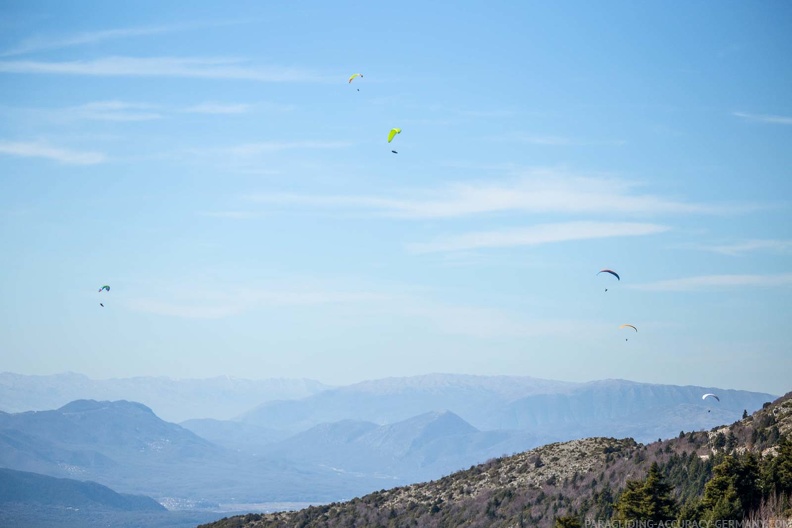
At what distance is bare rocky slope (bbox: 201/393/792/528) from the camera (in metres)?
74.2

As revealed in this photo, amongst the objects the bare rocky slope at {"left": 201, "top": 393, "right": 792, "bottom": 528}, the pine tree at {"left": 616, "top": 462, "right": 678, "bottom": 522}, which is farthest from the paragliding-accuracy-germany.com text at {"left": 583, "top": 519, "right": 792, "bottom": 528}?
the bare rocky slope at {"left": 201, "top": 393, "right": 792, "bottom": 528}

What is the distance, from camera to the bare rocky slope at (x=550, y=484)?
74250 mm

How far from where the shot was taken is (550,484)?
3455 inches

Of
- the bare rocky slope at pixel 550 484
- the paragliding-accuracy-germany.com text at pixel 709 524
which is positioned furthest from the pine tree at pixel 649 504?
the bare rocky slope at pixel 550 484

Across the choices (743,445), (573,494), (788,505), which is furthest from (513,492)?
(788,505)

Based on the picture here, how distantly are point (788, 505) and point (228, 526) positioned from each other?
62.2m

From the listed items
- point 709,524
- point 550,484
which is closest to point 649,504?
point 709,524

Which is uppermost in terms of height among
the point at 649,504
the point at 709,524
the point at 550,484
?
the point at 550,484

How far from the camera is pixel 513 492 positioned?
3524 inches

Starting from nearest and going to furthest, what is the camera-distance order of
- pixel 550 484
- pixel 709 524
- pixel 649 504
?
pixel 709 524 → pixel 649 504 → pixel 550 484

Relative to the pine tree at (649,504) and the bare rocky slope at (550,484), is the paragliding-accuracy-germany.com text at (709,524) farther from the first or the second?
the bare rocky slope at (550,484)

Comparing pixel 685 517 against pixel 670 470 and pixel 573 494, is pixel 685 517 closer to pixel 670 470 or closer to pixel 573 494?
pixel 670 470

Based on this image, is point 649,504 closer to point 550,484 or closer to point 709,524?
point 709,524

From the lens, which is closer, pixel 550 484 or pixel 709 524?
pixel 709 524
